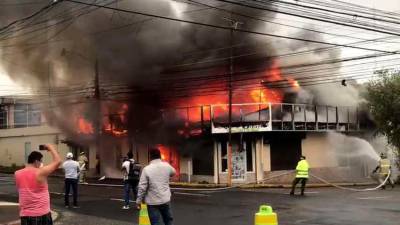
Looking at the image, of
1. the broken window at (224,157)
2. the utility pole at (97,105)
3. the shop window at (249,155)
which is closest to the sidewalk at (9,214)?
the broken window at (224,157)

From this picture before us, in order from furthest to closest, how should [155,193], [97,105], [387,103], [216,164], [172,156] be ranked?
[97,105], [172,156], [216,164], [387,103], [155,193]

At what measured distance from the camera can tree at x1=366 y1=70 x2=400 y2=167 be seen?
A: 80.1 feet

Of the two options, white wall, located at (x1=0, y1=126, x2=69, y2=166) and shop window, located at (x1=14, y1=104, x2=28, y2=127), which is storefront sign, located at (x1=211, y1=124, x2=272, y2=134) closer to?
white wall, located at (x1=0, y1=126, x2=69, y2=166)

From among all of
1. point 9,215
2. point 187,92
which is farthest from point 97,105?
point 9,215

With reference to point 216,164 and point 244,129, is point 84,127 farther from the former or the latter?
point 244,129

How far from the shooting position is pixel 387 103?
2469 centimetres

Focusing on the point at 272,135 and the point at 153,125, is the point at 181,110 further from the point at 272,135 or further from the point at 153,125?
the point at 272,135

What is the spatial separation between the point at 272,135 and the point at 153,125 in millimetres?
6138

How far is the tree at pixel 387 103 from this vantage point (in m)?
24.4

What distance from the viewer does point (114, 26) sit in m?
23.8

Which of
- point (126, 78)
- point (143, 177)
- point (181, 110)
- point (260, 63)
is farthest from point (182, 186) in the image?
point (143, 177)

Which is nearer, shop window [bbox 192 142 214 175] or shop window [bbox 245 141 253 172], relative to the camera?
shop window [bbox 245 141 253 172]

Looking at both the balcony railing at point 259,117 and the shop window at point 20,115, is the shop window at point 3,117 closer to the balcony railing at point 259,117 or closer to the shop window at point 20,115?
the shop window at point 20,115

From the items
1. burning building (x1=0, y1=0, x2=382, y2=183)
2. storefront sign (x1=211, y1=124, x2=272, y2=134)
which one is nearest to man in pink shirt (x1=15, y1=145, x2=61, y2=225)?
burning building (x1=0, y1=0, x2=382, y2=183)
